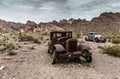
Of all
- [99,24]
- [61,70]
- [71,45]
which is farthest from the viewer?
[99,24]

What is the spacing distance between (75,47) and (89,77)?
3.64m

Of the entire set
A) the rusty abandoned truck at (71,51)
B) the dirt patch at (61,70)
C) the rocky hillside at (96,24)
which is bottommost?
the dirt patch at (61,70)

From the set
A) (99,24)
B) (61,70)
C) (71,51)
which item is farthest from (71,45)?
(99,24)

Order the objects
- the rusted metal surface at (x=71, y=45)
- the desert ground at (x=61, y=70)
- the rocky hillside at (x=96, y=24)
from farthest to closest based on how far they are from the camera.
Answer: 1. the rocky hillside at (x=96, y=24)
2. the rusted metal surface at (x=71, y=45)
3. the desert ground at (x=61, y=70)

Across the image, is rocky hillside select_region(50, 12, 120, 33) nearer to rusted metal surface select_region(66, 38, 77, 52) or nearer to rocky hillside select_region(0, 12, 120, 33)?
rocky hillside select_region(0, 12, 120, 33)

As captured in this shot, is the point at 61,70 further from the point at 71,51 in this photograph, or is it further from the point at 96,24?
the point at 96,24

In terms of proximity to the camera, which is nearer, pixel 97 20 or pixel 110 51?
pixel 110 51

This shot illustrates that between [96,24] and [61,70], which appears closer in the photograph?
[61,70]

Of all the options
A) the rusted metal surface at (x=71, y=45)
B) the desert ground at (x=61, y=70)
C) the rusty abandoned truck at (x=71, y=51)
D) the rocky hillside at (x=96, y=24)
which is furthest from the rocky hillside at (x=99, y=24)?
the desert ground at (x=61, y=70)

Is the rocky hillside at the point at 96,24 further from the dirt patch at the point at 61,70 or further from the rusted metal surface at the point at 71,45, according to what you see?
the dirt patch at the point at 61,70

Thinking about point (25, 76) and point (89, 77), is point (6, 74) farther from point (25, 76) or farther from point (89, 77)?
point (89, 77)

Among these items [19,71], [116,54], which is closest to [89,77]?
[19,71]

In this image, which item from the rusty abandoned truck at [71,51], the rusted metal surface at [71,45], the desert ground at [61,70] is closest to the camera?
the desert ground at [61,70]

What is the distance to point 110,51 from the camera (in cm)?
1544
